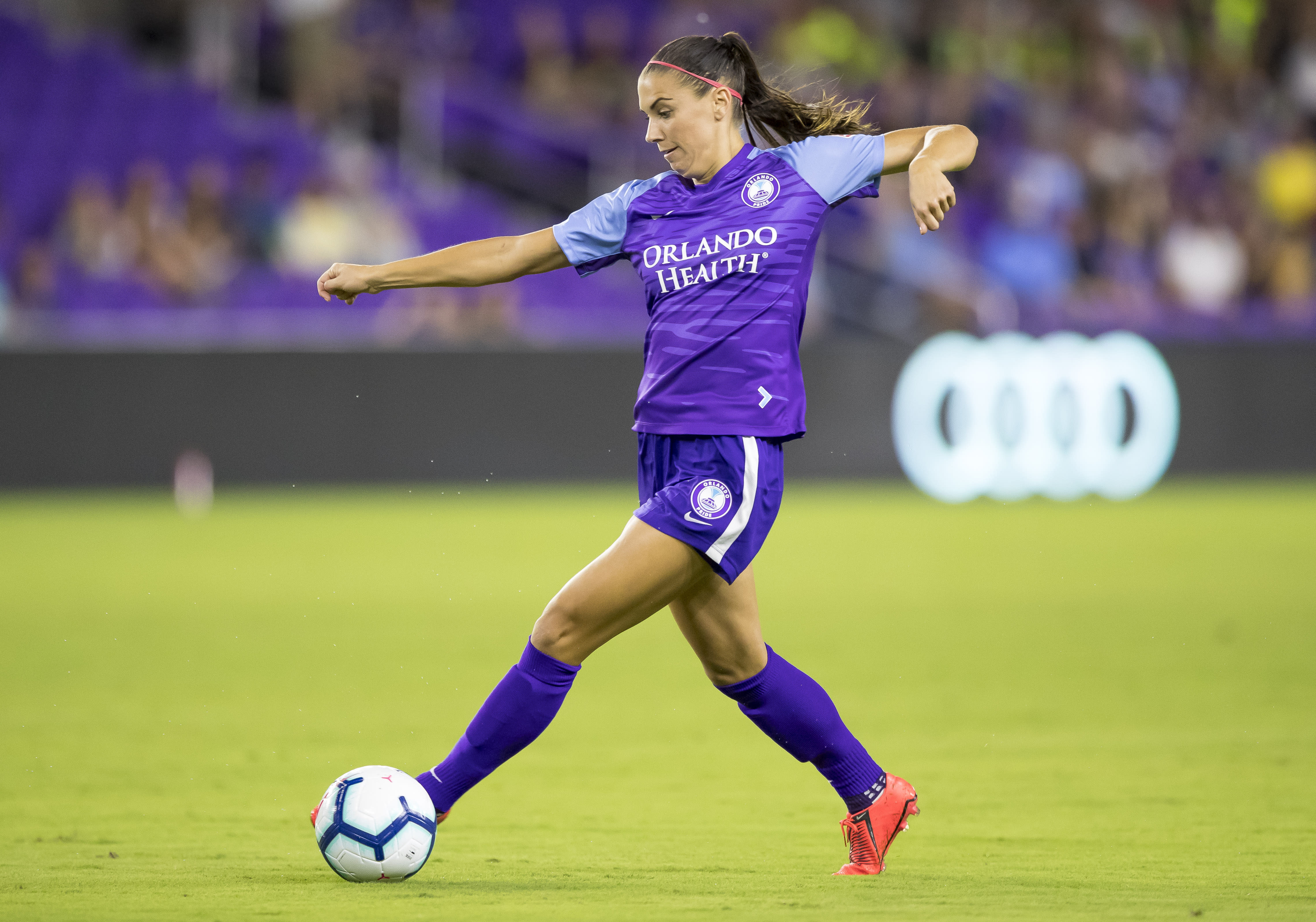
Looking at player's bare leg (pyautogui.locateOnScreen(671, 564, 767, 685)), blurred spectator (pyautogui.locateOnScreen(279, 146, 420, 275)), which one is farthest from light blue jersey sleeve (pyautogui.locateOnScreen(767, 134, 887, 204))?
blurred spectator (pyautogui.locateOnScreen(279, 146, 420, 275))

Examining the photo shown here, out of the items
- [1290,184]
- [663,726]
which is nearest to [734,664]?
[663,726]

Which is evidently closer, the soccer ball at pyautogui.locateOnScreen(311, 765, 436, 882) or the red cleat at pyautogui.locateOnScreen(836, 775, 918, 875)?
the soccer ball at pyautogui.locateOnScreen(311, 765, 436, 882)

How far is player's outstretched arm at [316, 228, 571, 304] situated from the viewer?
4691 mm

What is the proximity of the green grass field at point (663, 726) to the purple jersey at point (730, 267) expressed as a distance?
1219 mm

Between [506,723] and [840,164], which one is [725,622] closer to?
[506,723]

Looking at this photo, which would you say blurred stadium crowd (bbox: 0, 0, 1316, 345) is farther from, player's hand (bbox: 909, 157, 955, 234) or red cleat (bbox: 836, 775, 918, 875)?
red cleat (bbox: 836, 775, 918, 875)

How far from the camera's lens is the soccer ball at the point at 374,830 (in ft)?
14.4

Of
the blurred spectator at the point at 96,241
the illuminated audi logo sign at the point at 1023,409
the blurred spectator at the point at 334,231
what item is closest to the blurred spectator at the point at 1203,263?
the illuminated audi logo sign at the point at 1023,409

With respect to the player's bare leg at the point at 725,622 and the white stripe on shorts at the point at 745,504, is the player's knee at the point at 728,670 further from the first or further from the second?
the white stripe on shorts at the point at 745,504

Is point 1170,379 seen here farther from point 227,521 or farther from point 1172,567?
point 227,521

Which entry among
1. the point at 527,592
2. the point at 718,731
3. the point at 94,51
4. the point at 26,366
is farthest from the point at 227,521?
the point at 718,731

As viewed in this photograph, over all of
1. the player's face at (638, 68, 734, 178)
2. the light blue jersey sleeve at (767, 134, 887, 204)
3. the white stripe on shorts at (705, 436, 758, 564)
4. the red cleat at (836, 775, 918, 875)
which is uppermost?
the player's face at (638, 68, 734, 178)

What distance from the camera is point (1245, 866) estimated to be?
454 centimetres

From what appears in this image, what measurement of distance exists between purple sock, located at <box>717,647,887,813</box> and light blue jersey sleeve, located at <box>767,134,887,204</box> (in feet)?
4.11
